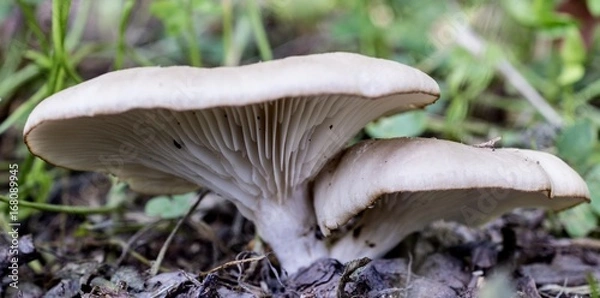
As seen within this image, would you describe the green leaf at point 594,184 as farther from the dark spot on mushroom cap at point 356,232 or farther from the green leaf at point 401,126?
the dark spot on mushroom cap at point 356,232

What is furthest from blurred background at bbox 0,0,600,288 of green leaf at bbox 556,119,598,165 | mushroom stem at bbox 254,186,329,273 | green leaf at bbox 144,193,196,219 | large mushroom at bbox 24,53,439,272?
mushroom stem at bbox 254,186,329,273

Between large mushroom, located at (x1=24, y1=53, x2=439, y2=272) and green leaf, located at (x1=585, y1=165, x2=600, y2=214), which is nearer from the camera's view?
large mushroom, located at (x1=24, y1=53, x2=439, y2=272)

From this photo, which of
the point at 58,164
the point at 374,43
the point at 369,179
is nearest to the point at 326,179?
the point at 369,179

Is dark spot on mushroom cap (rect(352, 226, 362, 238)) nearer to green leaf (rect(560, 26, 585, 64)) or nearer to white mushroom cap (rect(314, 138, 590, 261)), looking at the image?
white mushroom cap (rect(314, 138, 590, 261))

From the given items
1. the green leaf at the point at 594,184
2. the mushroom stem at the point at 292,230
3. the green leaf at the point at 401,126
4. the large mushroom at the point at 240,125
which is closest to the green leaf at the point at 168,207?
the large mushroom at the point at 240,125

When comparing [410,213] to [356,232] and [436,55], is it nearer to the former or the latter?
[356,232]

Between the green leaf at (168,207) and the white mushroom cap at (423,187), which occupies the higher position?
the white mushroom cap at (423,187)

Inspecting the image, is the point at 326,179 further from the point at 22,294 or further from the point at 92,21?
the point at 92,21
